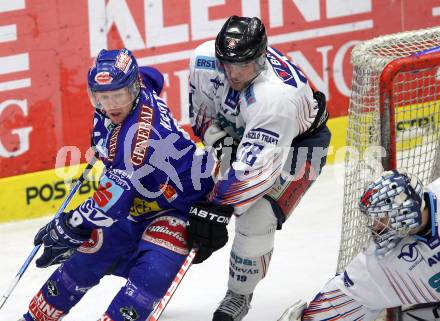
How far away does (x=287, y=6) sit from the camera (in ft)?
21.5

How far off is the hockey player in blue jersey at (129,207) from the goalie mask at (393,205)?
580 millimetres

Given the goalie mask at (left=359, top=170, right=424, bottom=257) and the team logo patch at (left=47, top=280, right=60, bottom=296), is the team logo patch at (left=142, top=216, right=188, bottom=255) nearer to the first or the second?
the team logo patch at (left=47, top=280, right=60, bottom=296)

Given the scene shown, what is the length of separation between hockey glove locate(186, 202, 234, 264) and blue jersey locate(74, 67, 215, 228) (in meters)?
0.13

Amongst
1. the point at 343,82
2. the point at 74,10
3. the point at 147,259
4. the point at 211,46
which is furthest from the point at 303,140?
the point at 343,82

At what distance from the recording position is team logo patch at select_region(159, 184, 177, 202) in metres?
4.13

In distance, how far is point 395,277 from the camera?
3.82 metres

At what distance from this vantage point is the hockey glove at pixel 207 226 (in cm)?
405

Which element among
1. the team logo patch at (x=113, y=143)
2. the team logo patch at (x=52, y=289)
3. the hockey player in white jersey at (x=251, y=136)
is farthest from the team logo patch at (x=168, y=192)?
the team logo patch at (x=52, y=289)

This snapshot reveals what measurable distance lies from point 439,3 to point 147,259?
3557mm

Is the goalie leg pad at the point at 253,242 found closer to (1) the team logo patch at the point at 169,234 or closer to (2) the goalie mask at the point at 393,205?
(1) the team logo patch at the point at 169,234

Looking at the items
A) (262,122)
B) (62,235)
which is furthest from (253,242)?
(62,235)

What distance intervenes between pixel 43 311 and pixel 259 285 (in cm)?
116

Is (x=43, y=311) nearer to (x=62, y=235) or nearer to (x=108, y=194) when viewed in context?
(x=62, y=235)

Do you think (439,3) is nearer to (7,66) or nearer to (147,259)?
(7,66)
